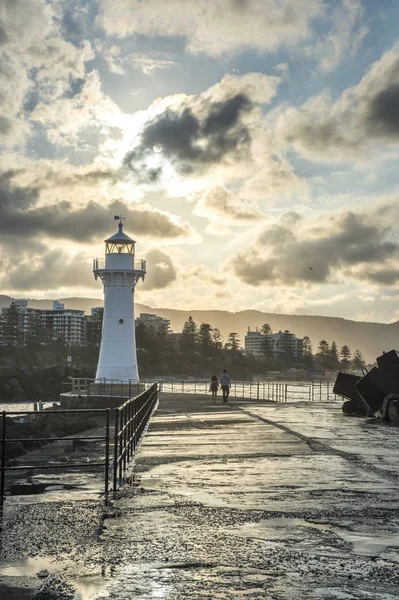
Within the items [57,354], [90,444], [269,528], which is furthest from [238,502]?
[57,354]

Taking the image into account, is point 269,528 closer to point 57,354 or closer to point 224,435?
point 224,435

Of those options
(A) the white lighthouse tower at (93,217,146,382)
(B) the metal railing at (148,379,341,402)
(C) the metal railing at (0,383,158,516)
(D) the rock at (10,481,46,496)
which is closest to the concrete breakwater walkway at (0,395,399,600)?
(C) the metal railing at (0,383,158,516)

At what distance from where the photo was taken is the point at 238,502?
933 cm

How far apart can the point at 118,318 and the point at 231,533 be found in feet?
128

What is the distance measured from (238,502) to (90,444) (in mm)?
9504

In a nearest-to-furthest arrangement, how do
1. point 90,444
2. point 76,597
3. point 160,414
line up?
1. point 76,597
2. point 90,444
3. point 160,414

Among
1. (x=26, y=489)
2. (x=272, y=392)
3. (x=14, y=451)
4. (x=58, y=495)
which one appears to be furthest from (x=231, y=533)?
(x=272, y=392)

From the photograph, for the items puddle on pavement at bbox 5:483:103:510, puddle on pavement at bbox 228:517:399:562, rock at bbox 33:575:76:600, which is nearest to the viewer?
rock at bbox 33:575:76:600

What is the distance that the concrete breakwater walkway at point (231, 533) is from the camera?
5.73 meters

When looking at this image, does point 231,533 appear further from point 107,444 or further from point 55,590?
point 107,444

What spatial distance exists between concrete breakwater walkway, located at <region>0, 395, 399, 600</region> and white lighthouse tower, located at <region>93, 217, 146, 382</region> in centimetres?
3196

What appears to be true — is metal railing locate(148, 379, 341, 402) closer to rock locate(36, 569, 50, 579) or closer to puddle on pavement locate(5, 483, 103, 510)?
puddle on pavement locate(5, 483, 103, 510)

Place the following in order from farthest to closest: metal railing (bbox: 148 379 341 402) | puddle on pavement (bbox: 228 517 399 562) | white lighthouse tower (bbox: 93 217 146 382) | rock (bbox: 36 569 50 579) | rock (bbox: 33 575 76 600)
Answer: metal railing (bbox: 148 379 341 402) → white lighthouse tower (bbox: 93 217 146 382) → puddle on pavement (bbox: 228 517 399 562) → rock (bbox: 36 569 50 579) → rock (bbox: 33 575 76 600)

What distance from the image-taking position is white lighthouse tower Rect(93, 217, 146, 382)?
46188 millimetres
